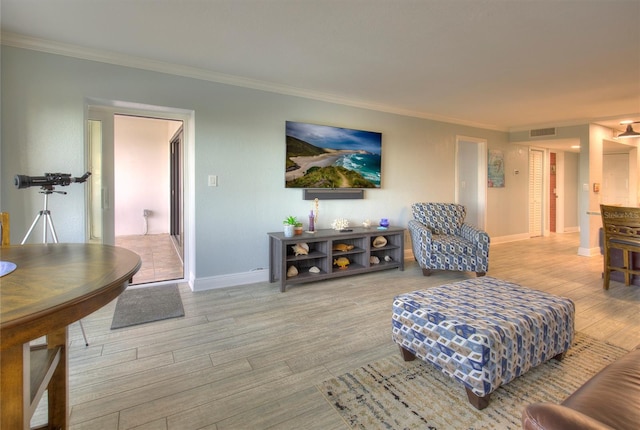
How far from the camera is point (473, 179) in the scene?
6.00 meters

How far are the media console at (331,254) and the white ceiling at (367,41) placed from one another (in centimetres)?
180

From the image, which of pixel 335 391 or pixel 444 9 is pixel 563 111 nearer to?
pixel 444 9

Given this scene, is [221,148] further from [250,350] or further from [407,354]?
[407,354]

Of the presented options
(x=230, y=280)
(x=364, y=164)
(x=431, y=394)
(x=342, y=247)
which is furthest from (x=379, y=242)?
(x=431, y=394)

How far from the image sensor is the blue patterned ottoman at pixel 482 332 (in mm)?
1539

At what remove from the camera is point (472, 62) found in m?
3.02

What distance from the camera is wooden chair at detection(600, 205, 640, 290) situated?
3121 millimetres

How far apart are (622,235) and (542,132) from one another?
129 inches

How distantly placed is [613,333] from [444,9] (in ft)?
8.95

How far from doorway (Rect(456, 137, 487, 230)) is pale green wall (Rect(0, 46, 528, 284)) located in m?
0.72

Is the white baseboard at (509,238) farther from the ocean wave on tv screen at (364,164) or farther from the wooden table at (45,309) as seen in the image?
the wooden table at (45,309)

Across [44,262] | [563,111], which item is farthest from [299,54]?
[563,111]

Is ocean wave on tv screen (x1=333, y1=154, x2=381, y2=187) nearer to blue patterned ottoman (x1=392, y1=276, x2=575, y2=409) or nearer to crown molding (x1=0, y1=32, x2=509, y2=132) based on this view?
crown molding (x1=0, y1=32, x2=509, y2=132)

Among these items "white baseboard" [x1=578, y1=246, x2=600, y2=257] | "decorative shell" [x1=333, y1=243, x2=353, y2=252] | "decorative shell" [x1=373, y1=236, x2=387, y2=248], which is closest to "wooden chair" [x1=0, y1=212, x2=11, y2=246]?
"decorative shell" [x1=333, y1=243, x2=353, y2=252]
